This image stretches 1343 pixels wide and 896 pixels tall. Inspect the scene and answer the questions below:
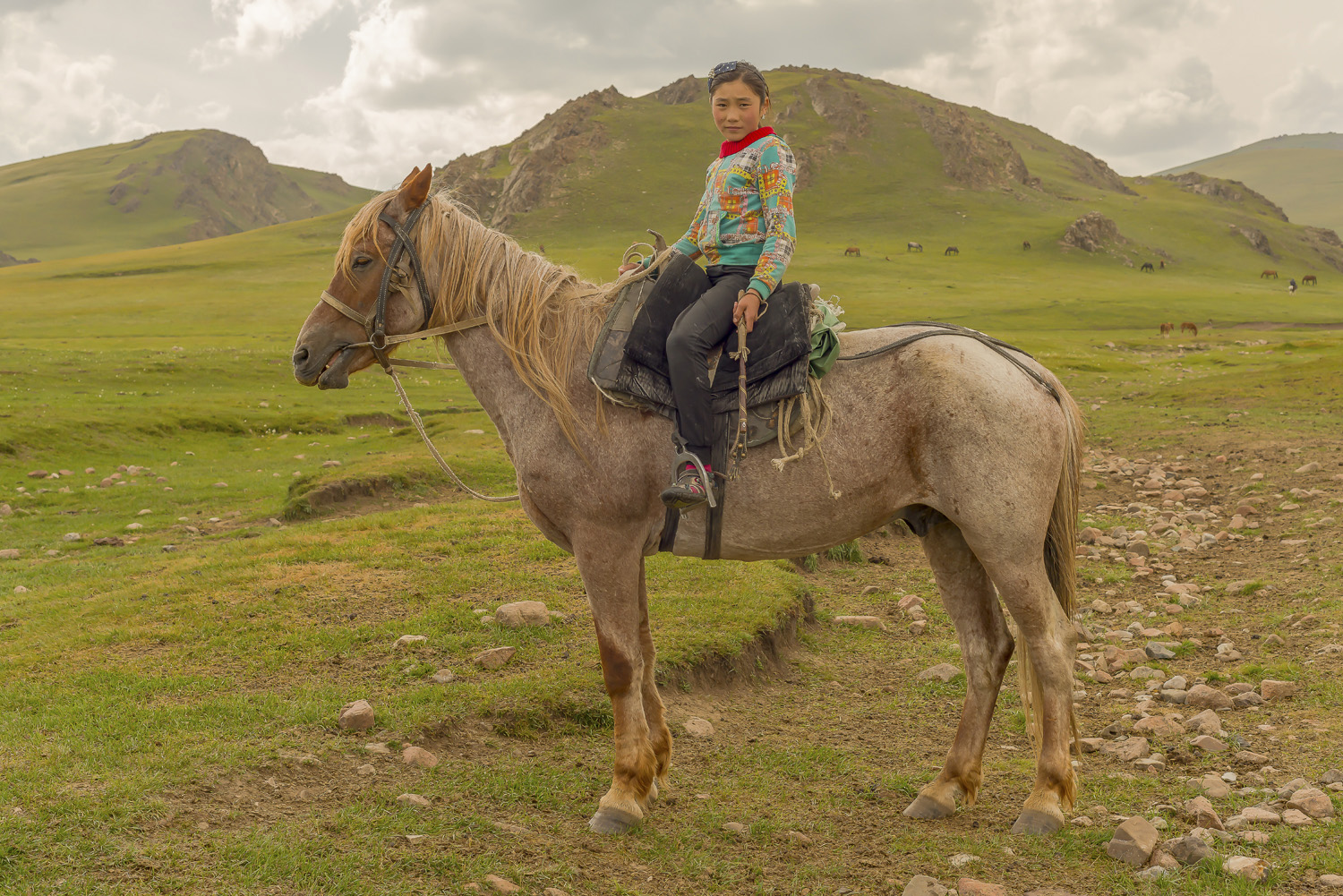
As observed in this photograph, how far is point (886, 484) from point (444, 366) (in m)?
3.09

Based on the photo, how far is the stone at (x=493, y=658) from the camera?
6934 millimetres

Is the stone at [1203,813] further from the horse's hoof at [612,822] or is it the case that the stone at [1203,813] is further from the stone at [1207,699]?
the horse's hoof at [612,822]

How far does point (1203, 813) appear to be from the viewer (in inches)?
190

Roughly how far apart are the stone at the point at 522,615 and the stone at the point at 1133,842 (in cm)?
470

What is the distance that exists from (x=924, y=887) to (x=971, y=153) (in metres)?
140

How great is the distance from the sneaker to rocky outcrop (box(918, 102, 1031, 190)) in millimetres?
131326

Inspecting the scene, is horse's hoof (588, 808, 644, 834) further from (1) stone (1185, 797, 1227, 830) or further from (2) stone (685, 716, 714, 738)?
(1) stone (1185, 797, 1227, 830)

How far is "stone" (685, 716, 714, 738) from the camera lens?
6500mm

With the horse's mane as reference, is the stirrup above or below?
below

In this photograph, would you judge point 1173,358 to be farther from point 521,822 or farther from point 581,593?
point 521,822

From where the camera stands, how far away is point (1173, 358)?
127ft

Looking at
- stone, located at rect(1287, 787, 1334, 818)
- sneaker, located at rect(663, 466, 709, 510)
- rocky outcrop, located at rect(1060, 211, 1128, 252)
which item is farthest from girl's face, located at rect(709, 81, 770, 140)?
rocky outcrop, located at rect(1060, 211, 1128, 252)

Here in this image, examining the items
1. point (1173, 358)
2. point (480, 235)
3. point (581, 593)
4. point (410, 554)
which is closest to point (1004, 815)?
point (581, 593)

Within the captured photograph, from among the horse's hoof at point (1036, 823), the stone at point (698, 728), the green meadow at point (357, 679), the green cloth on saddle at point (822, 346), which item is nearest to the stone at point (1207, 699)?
the green meadow at point (357, 679)
